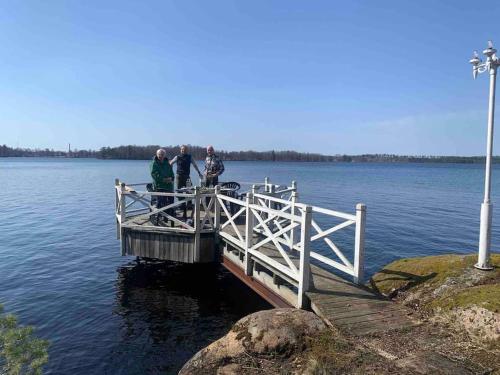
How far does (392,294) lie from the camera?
6.16m

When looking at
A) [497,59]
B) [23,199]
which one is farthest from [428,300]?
[23,199]

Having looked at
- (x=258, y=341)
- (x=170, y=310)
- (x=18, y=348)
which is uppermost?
(x=18, y=348)

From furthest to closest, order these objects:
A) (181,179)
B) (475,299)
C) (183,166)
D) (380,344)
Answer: (181,179) → (183,166) → (475,299) → (380,344)

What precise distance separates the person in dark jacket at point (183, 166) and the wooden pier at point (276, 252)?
1031mm

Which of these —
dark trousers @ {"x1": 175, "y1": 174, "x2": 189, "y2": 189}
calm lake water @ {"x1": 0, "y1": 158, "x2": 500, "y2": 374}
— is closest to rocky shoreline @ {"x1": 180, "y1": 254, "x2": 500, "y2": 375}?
calm lake water @ {"x1": 0, "y1": 158, "x2": 500, "y2": 374}

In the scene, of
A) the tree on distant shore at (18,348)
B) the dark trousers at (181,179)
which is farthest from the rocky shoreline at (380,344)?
the dark trousers at (181,179)

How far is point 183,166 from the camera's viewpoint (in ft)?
38.2

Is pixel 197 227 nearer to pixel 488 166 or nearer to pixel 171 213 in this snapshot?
pixel 171 213

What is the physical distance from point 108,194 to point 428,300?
31.3 metres

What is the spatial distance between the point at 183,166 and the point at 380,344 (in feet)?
27.8

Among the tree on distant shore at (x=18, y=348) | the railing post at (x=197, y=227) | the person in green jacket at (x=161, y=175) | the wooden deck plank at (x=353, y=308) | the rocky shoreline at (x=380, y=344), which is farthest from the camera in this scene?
the person in green jacket at (x=161, y=175)

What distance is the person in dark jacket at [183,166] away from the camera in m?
11.3

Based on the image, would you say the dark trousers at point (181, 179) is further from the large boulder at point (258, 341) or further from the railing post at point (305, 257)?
the large boulder at point (258, 341)

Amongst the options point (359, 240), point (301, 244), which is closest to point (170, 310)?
point (301, 244)
